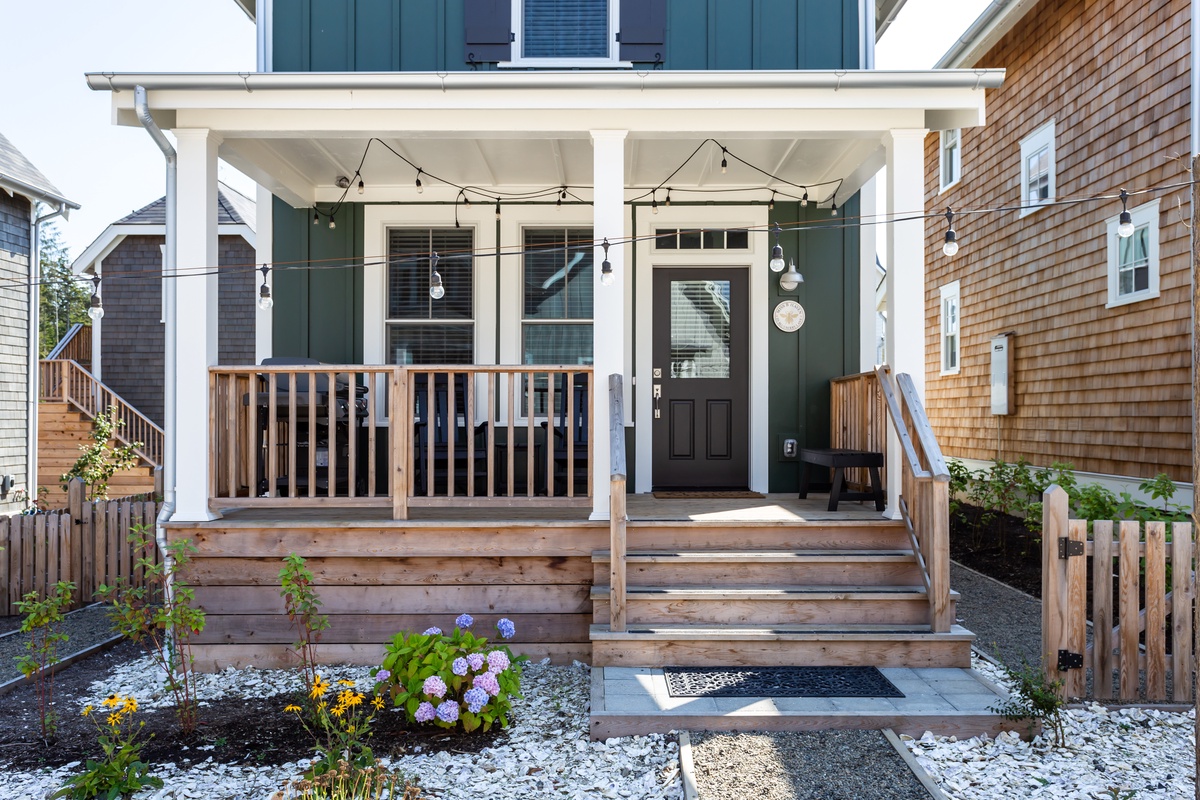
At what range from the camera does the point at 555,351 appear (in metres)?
6.90

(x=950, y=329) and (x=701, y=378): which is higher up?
(x=950, y=329)

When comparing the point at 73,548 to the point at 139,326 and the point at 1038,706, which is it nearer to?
the point at 1038,706

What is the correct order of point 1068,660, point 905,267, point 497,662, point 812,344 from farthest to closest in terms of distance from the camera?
1. point 812,344
2. point 905,267
3. point 1068,660
4. point 497,662

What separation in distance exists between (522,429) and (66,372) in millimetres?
9000

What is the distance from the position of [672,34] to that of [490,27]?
1.36 m

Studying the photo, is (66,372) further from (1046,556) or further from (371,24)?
(1046,556)

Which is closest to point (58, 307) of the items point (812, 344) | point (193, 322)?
point (193, 322)

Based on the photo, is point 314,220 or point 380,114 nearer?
point 380,114

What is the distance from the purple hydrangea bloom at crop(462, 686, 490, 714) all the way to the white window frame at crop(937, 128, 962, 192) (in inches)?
409

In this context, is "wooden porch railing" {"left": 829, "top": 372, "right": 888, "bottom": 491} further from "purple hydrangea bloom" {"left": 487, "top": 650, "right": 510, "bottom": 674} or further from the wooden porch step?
"purple hydrangea bloom" {"left": 487, "top": 650, "right": 510, "bottom": 674}

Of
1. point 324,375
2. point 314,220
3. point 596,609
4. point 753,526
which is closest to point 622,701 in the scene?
point 596,609

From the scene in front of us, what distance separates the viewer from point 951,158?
11609mm

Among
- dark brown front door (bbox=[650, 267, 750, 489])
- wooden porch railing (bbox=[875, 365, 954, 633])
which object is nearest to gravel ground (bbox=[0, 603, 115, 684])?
dark brown front door (bbox=[650, 267, 750, 489])

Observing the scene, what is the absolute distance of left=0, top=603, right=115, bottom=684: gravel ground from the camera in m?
4.93
